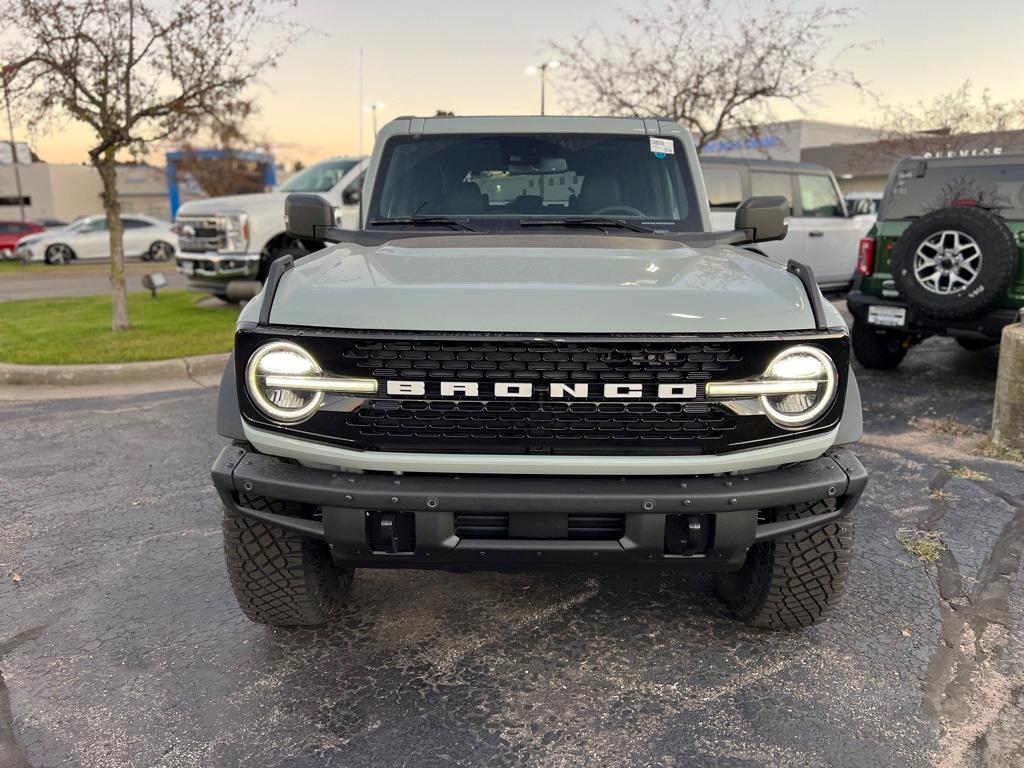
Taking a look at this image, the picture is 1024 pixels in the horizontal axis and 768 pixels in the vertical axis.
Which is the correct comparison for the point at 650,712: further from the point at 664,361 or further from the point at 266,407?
the point at 266,407

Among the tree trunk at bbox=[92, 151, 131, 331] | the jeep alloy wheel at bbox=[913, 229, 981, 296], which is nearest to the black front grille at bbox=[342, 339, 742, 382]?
the jeep alloy wheel at bbox=[913, 229, 981, 296]

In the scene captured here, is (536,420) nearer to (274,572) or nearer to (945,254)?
(274,572)

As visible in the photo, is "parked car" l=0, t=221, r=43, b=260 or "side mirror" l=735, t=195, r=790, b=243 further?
"parked car" l=0, t=221, r=43, b=260

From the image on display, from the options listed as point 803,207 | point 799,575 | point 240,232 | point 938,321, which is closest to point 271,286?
A: point 799,575

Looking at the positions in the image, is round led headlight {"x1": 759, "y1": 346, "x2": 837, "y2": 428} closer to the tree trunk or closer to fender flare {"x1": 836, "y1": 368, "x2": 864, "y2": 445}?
fender flare {"x1": 836, "y1": 368, "x2": 864, "y2": 445}

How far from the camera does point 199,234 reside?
10.8 m

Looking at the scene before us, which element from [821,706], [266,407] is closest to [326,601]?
[266,407]

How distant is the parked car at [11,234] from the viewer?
1074 inches

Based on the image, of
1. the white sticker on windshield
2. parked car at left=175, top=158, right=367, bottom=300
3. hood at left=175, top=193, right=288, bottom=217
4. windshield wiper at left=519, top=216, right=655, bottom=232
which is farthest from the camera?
hood at left=175, top=193, right=288, bottom=217

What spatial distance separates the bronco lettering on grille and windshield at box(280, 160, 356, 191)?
9.43 meters

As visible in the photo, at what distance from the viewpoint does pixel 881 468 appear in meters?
5.01

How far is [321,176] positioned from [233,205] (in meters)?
1.36

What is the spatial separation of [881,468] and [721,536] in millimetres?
3085

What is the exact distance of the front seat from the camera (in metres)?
3.81
